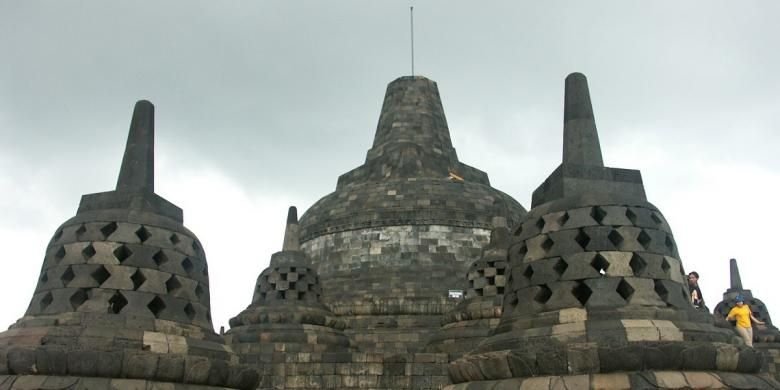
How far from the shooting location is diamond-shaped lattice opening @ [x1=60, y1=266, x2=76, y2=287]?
887cm

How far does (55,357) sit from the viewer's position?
7688mm

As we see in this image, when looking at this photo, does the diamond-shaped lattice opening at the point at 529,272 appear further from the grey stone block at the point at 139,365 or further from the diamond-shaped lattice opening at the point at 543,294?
the grey stone block at the point at 139,365

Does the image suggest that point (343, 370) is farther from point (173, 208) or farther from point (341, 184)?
point (341, 184)

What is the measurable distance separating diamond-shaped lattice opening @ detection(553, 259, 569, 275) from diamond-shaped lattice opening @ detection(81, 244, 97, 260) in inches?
227

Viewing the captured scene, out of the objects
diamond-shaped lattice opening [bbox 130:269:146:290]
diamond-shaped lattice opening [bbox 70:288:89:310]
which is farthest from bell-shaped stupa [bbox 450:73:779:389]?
diamond-shaped lattice opening [bbox 70:288:89:310]

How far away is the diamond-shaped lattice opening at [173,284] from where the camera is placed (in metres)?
9.23

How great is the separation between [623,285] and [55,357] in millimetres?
6456

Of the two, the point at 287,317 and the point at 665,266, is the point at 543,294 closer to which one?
the point at 665,266

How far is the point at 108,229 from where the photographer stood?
9172 mm

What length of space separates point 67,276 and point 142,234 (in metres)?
1.02

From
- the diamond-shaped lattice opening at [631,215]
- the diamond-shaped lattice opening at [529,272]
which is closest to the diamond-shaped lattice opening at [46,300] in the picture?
the diamond-shaped lattice opening at [529,272]

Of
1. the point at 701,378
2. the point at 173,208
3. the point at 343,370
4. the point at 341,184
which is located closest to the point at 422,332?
the point at 343,370

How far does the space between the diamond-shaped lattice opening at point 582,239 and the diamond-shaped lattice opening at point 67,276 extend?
6.27 metres

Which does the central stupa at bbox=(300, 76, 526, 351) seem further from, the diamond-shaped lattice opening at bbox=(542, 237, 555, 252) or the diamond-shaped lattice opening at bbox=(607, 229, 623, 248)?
the diamond-shaped lattice opening at bbox=(607, 229, 623, 248)
